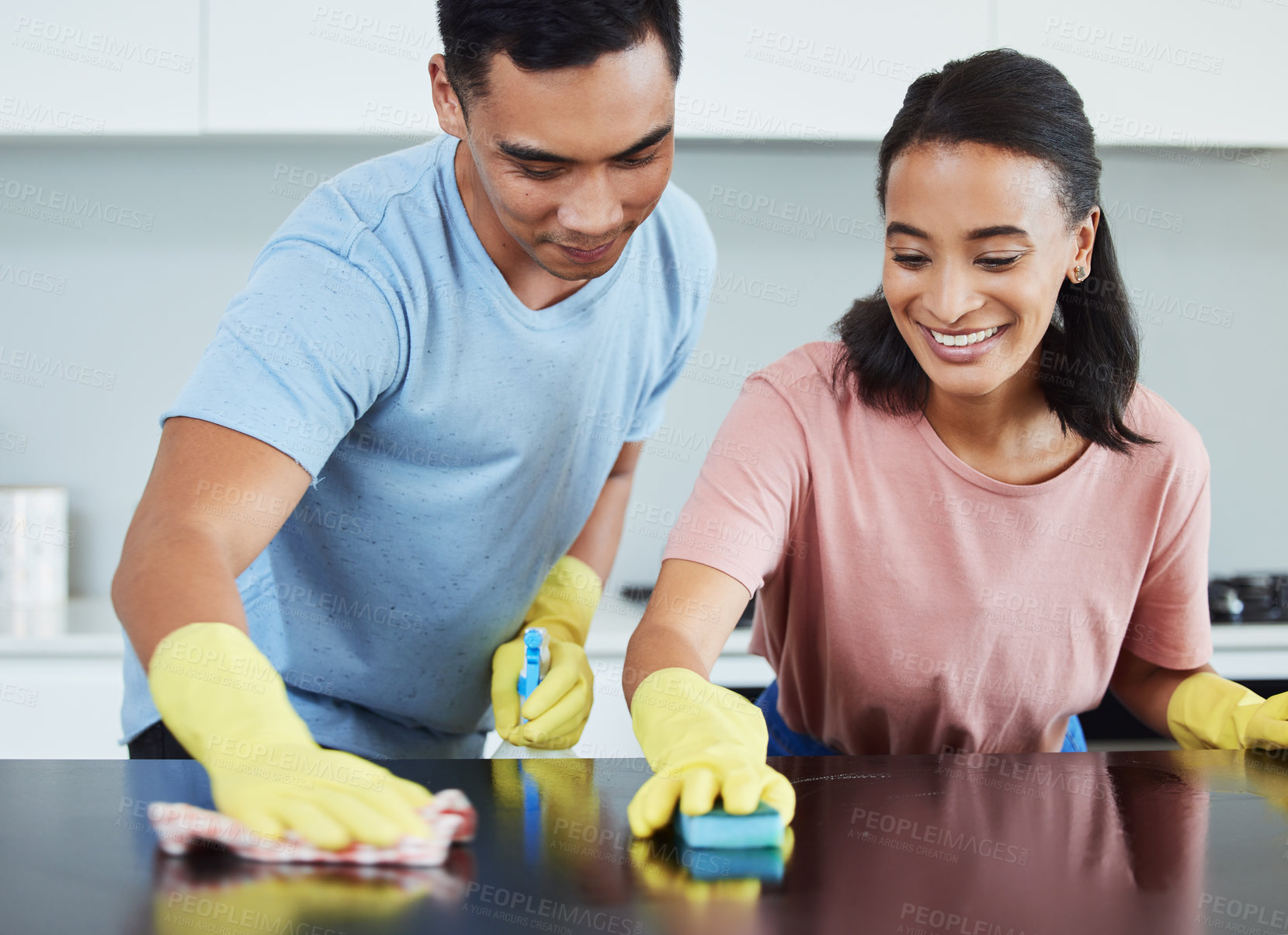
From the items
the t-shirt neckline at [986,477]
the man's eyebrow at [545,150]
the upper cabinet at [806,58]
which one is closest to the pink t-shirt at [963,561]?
the t-shirt neckline at [986,477]

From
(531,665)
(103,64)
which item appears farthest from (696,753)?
(103,64)

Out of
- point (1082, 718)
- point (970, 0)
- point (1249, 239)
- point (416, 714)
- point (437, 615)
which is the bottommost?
point (1082, 718)

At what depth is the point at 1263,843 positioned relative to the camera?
68cm

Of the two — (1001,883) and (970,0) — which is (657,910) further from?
(970,0)

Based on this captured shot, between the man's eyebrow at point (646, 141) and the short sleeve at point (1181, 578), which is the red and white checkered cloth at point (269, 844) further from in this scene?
the short sleeve at point (1181, 578)

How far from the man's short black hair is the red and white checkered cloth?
57cm

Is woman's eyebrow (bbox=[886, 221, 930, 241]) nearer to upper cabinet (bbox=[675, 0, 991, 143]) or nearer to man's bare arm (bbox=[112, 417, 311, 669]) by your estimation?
man's bare arm (bbox=[112, 417, 311, 669])

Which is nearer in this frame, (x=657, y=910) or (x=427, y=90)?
(x=657, y=910)

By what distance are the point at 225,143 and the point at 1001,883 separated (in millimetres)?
2085

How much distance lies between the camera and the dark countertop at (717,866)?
Result: 0.55 metres

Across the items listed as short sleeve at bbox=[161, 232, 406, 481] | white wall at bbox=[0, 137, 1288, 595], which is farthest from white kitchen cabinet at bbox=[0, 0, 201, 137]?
short sleeve at bbox=[161, 232, 406, 481]

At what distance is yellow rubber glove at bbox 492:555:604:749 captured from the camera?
1.04 metres

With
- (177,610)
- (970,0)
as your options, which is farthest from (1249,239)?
(177,610)

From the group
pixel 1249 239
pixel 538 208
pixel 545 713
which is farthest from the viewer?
pixel 1249 239
